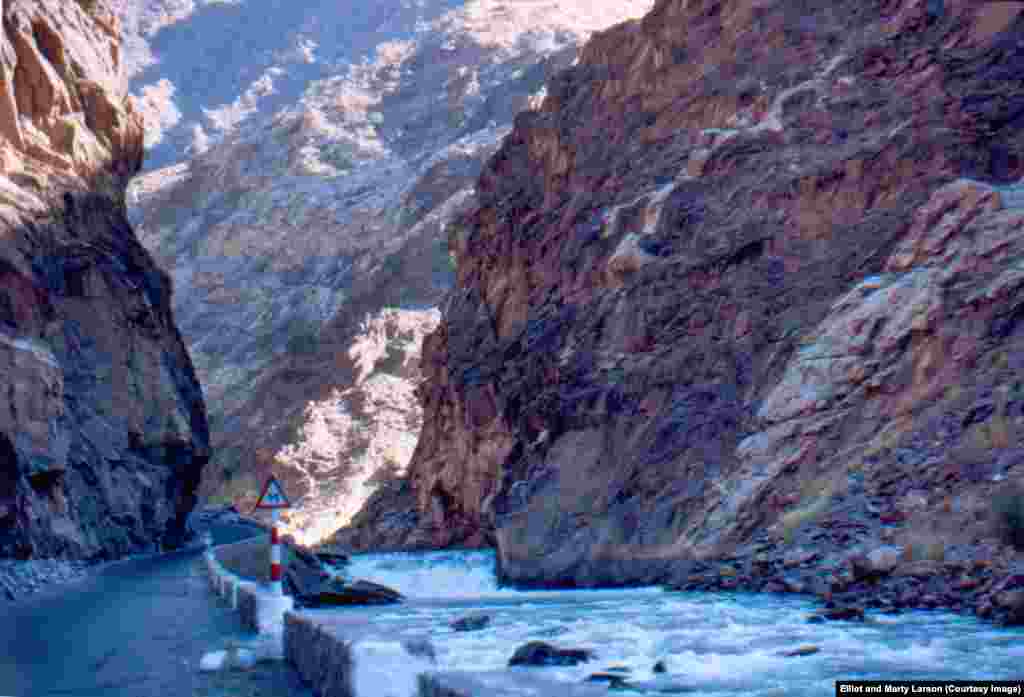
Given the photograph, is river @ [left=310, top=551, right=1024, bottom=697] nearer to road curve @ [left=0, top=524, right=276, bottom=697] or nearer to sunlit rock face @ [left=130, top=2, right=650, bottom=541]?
road curve @ [left=0, top=524, right=276, bottom=697]

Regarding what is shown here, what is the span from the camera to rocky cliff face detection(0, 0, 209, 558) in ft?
76.4

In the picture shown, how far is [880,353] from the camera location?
1310cm

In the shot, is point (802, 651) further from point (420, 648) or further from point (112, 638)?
point (112, 638)

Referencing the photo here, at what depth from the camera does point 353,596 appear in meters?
12.2

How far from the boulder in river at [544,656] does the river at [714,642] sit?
0.10 m

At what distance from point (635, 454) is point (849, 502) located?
4.52 m

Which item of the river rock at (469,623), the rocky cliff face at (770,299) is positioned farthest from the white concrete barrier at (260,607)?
the rocky cliff face at (770,299)

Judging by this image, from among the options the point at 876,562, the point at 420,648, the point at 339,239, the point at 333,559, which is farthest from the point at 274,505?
the point at 339,239

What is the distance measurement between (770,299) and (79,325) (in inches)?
908

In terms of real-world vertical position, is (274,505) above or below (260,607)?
above

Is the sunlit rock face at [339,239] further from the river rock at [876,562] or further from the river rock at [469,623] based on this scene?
the river rock at [876,562]

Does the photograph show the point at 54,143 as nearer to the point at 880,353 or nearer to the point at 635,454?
the point at 635,454

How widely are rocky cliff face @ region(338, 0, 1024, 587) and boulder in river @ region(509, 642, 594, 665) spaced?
4.15 m

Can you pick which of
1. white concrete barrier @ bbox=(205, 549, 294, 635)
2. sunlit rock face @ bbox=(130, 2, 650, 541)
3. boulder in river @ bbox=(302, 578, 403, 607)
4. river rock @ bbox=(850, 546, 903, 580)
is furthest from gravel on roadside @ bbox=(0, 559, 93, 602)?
sunlit rock face @ bbox=(130, 2, 650, 541)
